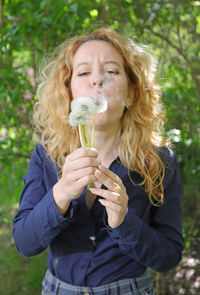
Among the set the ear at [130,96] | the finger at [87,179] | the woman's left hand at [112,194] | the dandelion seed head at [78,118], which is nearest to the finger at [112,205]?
the woman's left hand at [112,194]

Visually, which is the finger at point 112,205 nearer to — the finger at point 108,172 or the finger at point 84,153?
the finger at point 108,172

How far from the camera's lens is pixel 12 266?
302 cm

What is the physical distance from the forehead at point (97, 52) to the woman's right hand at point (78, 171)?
62 cm

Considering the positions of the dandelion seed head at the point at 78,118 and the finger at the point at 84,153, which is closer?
the finger at the point at 84,153

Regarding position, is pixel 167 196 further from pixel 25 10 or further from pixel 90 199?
pixel 25 10

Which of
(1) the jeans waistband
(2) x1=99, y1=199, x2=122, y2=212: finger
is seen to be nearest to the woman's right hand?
(2) x1=99, y1=199, x2=122, y2=212: finger

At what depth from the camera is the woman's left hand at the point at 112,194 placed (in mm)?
1215

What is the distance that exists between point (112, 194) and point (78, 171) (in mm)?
165

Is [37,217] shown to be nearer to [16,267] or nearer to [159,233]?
[159,233]

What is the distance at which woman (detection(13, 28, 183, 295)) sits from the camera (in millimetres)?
1442

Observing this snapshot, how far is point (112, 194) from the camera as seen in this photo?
1.23 metres

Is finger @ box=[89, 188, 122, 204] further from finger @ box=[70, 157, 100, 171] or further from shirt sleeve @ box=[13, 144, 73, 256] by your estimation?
shirt sleeve @ box=[13, 144, 73, 256]

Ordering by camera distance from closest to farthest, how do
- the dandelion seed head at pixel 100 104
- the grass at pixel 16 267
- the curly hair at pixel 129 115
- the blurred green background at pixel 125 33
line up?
the dandelion seed head at pixel 100 104
the curly hair at pixel 129 115
the blurred green background at pixel 125 33
the grass at pixel 16 267

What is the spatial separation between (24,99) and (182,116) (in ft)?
4.66
